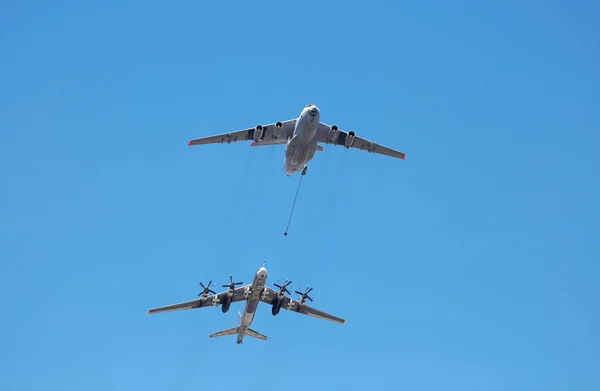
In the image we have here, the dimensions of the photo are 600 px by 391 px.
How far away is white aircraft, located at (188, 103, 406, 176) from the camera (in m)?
70.9

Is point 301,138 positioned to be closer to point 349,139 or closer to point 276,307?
point 349,139

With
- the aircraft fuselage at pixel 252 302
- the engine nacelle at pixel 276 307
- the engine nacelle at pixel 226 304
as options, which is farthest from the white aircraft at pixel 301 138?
the engine nacelle at pixel 226 304

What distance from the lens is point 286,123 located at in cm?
7481

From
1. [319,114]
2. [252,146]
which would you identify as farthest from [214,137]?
[319,114]

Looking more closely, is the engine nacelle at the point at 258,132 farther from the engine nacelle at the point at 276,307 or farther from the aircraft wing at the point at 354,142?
the engine nacelle at the point at 276,307

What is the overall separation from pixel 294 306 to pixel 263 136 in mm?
16242

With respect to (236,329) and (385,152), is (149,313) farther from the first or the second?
(385,152)

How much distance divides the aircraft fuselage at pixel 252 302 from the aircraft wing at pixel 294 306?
1082 millimetres

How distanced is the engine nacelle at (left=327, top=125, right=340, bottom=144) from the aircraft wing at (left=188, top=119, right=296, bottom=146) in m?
3.24

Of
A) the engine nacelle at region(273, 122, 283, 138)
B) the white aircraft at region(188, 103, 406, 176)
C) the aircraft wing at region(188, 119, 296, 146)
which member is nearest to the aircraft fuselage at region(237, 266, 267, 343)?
the white aircraft at region(188, 103, 406, 176)

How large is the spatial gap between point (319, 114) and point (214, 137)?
10546 millimetres

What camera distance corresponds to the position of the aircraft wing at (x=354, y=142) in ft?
250

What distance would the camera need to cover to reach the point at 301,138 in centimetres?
7181

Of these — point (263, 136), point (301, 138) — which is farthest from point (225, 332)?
point (301, 138)
